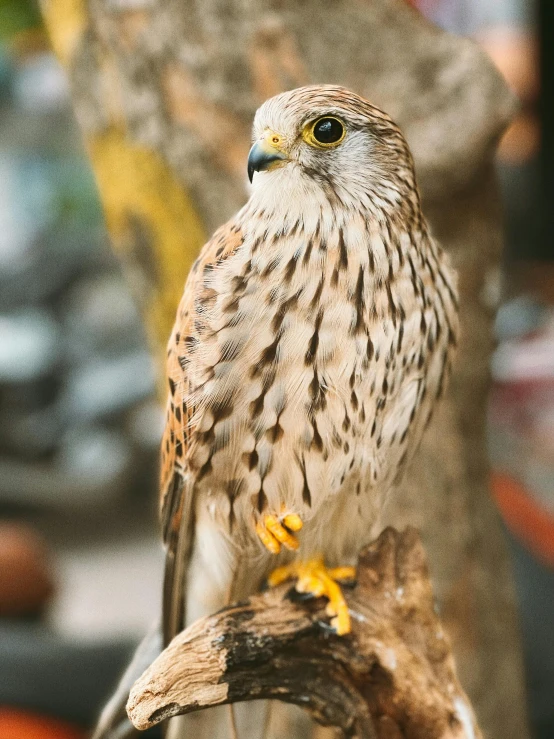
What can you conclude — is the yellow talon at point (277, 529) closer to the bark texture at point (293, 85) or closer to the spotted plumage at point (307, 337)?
the spotted plumage at point (307, 337)

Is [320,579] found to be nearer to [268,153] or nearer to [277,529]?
[277,529]

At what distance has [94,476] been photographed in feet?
11.9

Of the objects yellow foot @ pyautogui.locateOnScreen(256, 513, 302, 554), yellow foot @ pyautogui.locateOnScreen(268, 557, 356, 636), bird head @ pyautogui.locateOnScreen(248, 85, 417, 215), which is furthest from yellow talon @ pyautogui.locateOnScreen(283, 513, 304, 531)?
bird head @ pyautogui.locateOnScreen(248, 85, 417, 215)

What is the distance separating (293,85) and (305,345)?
496 mm

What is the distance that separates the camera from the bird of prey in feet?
2.56

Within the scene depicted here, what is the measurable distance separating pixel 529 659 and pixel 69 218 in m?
2.49

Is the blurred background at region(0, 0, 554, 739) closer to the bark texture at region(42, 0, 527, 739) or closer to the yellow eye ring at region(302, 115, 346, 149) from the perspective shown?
the bark texture at region(42, 0, 527, 739)

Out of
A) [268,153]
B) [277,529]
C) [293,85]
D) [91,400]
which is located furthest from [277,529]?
[91,400]

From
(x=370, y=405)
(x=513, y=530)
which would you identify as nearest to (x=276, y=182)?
(x=370, y=405)

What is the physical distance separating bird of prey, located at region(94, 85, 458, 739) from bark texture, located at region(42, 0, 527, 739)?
0.70ft

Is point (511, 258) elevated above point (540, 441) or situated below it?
above

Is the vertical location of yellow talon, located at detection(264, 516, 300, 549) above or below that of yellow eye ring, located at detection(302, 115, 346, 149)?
below

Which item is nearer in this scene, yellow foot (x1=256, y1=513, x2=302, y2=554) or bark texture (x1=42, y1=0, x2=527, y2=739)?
yellow foot (x1=256, y1=513, x2=302, y2=554)

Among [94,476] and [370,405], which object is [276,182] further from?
[94,476]
